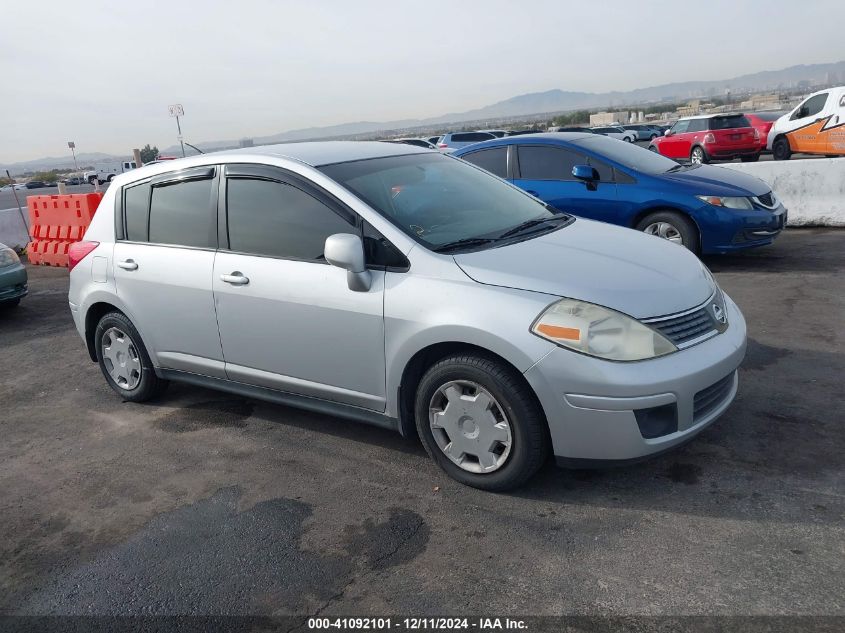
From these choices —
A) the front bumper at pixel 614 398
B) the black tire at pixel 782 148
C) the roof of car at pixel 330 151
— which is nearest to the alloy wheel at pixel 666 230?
the roof of car at pixel 330 151

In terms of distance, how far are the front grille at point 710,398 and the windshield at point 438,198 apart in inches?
52.9

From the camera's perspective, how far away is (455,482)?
3748 millimetres

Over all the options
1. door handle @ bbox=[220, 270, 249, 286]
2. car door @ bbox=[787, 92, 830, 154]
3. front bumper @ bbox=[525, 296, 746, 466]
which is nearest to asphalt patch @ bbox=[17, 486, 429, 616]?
front bumper @ bbox=[525, 296, 746, 466]

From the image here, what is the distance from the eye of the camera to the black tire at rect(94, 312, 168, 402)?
5.05 meters

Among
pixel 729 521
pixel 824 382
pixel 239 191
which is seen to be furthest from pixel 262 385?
pixel 824 382

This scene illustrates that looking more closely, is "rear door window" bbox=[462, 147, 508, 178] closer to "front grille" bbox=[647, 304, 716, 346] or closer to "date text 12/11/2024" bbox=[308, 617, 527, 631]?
"front grille" bbox=[647, 304, 716, 346]

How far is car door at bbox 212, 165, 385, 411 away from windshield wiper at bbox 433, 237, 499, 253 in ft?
1.17

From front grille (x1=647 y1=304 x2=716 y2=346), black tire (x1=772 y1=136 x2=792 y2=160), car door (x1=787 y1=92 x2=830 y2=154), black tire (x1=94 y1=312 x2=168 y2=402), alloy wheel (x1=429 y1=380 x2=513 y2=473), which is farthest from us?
black tire (x1=772 y1=136 x2=792 y2=160)

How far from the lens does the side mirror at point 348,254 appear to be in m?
3.61

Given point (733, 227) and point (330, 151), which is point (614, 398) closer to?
point (330, 151)

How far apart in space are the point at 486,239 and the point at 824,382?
246 cm

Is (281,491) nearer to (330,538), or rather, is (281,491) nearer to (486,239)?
(330,538)

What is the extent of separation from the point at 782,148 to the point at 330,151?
1841 cm

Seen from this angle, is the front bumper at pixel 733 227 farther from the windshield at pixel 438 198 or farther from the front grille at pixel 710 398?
the front grille at pixel 710 398
